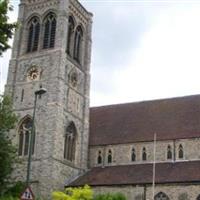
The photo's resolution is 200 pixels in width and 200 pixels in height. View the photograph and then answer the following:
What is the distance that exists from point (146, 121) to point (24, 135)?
10.8 m

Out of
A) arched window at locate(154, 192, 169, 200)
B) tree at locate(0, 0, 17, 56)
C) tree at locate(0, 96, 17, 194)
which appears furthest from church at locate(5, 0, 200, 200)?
tree at locate(0, 0, 17, 56)

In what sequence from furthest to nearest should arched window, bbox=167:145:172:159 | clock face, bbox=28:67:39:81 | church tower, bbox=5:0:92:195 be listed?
clock face, bbox=28:67:39:81 → arched window, bbox=167:145:172:159 → church tower, bbox=5:0:92:195

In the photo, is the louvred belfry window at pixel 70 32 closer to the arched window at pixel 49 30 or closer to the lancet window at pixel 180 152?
the arched window at pixel 49 30

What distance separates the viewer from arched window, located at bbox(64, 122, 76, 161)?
40787mm

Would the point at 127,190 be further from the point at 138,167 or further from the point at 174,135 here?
the point at 174,135

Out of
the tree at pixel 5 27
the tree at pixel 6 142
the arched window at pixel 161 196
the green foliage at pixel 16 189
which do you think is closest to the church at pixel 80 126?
the arched window at pixel 161 196

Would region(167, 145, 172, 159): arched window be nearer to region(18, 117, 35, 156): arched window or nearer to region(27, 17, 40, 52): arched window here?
region(18, 117, 35, 156): arched window

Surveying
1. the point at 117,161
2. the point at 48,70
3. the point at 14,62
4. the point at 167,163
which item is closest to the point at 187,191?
the point at 167,163

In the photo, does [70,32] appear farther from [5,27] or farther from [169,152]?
[5,27]

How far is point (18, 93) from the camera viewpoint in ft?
138

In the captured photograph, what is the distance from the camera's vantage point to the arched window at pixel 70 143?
40.8 m

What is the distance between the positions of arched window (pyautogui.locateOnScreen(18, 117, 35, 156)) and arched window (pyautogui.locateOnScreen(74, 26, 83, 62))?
7.73m

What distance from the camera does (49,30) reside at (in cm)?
4334

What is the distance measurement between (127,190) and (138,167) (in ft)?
10.5
